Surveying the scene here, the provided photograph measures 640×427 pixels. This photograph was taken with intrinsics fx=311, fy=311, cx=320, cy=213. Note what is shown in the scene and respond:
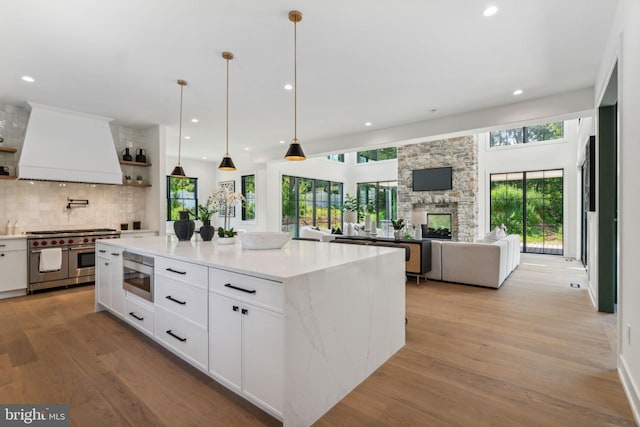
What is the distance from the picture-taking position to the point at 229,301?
1.90 m

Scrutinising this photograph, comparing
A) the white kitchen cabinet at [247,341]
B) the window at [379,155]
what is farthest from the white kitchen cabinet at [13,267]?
the window at [379,155]

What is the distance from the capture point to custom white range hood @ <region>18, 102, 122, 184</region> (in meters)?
4.47

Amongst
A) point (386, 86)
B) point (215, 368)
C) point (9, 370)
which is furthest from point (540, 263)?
point (9, 370)

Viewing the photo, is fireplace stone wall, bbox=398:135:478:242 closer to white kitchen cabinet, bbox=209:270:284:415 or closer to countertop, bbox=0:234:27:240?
white kitchen cabinet, bbox=209:270:284:415

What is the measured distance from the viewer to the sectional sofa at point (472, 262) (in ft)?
15.3

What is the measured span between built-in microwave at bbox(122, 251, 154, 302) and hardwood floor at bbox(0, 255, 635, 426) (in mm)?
456

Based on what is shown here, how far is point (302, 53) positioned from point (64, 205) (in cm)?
478

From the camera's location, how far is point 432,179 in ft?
29.8

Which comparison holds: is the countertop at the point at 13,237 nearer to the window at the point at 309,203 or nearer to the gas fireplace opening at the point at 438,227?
the window at the point at 309,203

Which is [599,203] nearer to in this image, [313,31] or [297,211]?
[313,31]

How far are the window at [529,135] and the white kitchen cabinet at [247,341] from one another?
791 centimetres

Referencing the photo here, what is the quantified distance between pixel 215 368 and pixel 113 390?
71 centimetres

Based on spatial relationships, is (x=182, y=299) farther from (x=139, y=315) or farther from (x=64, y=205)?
(x=64, y=205)

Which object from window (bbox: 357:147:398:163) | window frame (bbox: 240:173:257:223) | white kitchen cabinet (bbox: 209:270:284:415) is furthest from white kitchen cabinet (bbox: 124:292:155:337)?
window (bbox: 357:147:398:163)
